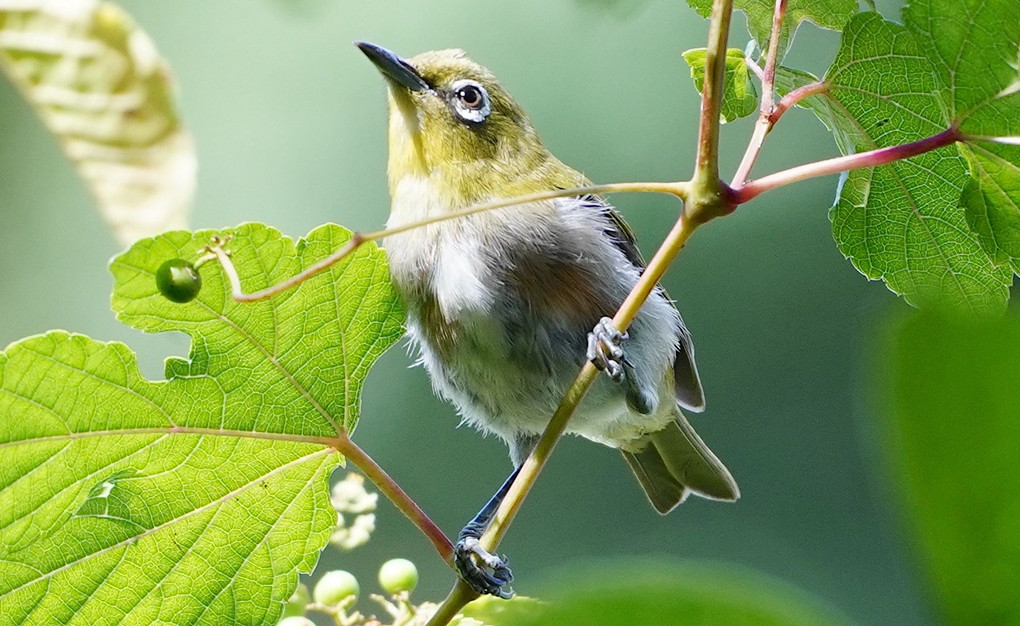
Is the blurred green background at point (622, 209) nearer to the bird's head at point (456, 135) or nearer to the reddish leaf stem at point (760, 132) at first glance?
the bird's head at point (456, 135)

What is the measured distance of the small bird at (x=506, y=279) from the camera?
8.51 ft

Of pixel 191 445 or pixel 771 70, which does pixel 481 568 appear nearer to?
pixel 191 445

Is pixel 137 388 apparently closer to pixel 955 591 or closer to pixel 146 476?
pixel 146 476

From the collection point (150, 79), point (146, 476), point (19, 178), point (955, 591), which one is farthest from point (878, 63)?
point (19, 178)

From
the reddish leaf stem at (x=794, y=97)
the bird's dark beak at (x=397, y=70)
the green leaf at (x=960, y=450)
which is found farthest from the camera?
the bird's dark beak at (x=397, y=70)

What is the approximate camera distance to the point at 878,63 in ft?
5.16

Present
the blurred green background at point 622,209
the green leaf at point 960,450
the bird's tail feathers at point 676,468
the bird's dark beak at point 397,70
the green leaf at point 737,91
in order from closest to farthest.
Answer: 1. the green leaf at point 960,450
2. the green leaf at point 737,91
3. the bird's dark beak at point 397,70
4. the bird's tail feathers at point 676,468
5. the blurred green background at point 622,209

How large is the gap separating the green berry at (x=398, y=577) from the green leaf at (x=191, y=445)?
12 centimetres

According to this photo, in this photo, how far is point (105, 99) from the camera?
165 centimetres

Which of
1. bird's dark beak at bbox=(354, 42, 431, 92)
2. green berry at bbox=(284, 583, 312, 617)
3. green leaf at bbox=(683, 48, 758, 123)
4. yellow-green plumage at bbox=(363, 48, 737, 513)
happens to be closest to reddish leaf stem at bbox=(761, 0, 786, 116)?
green leaf at bbox=(683, 48, 758, 123)

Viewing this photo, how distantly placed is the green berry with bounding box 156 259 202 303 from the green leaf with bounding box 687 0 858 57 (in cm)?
92

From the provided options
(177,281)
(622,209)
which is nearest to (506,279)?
(177,281)

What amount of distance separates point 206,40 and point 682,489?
6809 mm

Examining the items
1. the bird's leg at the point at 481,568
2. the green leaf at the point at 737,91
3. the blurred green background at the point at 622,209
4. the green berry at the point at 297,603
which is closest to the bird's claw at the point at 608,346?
the bird's leg at the point at 481,568
